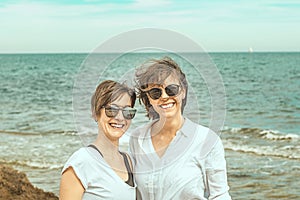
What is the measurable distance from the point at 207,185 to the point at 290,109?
19.2 m

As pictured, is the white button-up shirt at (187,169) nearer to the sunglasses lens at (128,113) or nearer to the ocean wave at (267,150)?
the sunglasses lens at (128,113)

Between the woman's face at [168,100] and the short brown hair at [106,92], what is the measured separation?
0.19m

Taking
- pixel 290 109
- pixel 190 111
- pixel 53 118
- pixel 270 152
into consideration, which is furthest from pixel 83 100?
pixel 290 109

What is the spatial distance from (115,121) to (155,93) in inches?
10.9

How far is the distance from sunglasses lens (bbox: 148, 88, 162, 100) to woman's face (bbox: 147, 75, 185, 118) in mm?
12

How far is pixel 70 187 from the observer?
120 inches

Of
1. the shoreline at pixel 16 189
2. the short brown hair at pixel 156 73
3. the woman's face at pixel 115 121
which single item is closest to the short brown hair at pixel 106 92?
the woman's face at pixel 115 121

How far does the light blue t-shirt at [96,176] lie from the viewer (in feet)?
10.1

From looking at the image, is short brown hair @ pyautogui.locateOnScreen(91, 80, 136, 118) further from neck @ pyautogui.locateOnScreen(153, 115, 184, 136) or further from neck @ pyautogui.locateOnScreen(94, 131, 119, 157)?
neck @ pyautogui.locateOnScreen(153, 115, 184, 136)

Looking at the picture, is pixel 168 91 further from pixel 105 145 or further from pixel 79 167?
pixel 79 167

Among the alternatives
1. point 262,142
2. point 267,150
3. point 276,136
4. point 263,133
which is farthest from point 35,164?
point 263,133

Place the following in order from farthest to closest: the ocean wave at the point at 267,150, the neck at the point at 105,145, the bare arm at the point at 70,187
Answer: the ocean wave at the point at 267,150
the neck at the point at 105,145
the bare arm at the point at 70,187

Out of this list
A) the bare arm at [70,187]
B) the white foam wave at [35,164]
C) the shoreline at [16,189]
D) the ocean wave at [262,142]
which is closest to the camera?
the bare arm at [70,187]

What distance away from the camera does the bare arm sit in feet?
10.0
